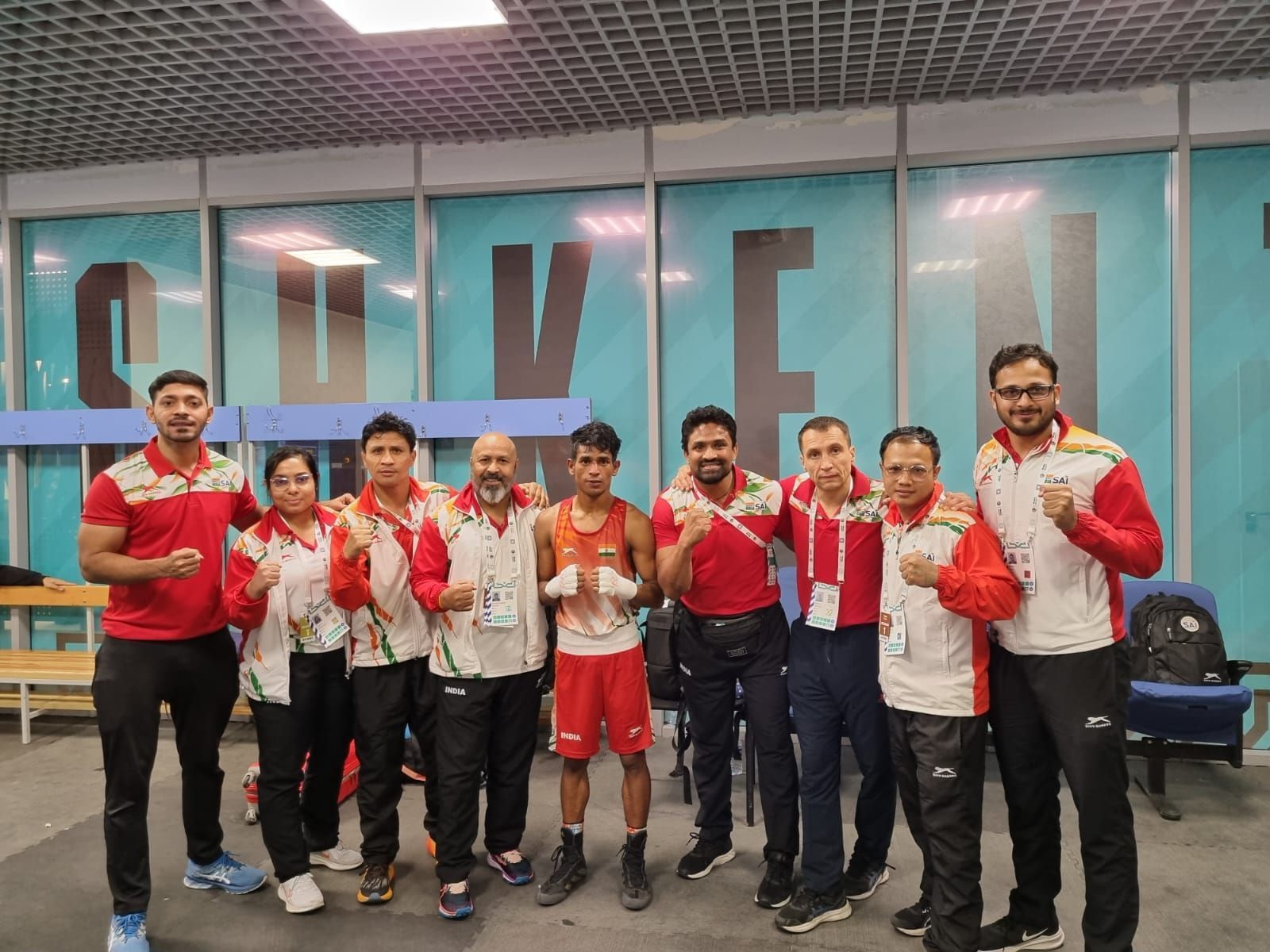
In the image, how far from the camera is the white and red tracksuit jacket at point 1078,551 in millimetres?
2160

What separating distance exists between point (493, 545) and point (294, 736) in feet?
3.19

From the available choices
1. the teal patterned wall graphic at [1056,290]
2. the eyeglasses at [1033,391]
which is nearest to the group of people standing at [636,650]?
the eyeglasses at [1033,391]

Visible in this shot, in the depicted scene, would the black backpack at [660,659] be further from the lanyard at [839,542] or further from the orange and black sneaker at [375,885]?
the orange and black sneaker at [375,885]

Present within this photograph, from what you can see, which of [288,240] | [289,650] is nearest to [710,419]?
[289,650]

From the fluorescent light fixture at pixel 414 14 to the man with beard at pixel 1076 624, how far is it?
2.61 metres

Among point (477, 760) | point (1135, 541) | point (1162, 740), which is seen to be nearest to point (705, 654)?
point (477, 760)

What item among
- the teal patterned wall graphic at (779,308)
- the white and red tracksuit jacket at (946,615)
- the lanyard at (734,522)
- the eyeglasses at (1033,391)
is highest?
the teal patterned wall graphic at (779,308)

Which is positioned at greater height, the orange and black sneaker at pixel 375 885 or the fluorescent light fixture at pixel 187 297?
the fluorescent light fixture at pixel 187 297

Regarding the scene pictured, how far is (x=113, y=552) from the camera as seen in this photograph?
2488 millimetres

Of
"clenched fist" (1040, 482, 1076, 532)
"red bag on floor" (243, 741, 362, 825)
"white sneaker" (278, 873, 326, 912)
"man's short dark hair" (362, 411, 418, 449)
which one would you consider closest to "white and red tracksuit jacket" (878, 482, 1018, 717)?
"clenched fist" (1040, 482, 1076, 532)

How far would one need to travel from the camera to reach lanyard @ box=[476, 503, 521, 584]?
107 inches

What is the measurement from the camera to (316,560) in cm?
276

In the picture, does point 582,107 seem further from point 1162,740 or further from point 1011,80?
point 1162,740

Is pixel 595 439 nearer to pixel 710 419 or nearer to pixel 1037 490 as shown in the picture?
pixel 710 419
